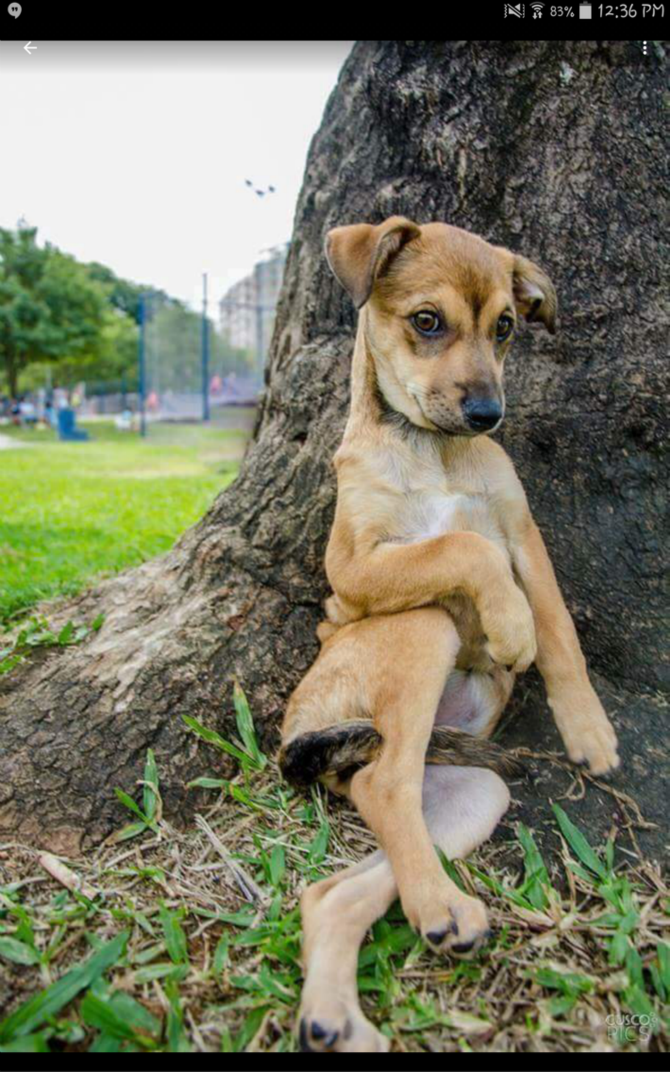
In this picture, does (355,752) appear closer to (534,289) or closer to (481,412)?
(481,412)

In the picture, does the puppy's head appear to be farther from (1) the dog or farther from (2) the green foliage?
(2) the green foliage

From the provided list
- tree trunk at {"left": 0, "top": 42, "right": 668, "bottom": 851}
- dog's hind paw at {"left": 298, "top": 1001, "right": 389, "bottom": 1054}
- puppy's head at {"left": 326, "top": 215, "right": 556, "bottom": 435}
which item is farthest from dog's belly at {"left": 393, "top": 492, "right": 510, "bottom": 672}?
dog's hind paw at {"left": 298, "top": 1001, "right": 389, "bottom": 1054}

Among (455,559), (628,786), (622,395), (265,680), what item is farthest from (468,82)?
(628,786)

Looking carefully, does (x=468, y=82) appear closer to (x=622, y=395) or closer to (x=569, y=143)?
(x=569, y=143)

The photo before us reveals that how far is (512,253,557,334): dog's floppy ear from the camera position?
3547mm

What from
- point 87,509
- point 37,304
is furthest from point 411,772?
point 37,304

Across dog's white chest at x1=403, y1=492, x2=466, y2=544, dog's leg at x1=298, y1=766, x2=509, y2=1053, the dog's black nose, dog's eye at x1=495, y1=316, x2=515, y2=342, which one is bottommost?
dog's leg at x1=298, y1=766, x2=509, y2=1053

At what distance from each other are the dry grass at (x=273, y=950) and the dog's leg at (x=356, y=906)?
0.34 ft

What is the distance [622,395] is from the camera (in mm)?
3596

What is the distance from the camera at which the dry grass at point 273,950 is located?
2.39 metres

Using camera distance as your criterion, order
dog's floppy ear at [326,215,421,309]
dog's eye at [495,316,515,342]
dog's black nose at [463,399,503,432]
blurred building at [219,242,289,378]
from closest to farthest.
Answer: dog's black nose at [463,399,503,432] → dog's floppy ear at [326,215,421,309] → dog's eye at [495,316,515,342] → blurred building at [219,242,289,378]

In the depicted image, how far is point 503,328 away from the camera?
343cm

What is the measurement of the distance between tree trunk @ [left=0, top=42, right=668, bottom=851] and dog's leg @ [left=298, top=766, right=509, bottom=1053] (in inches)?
11.1
